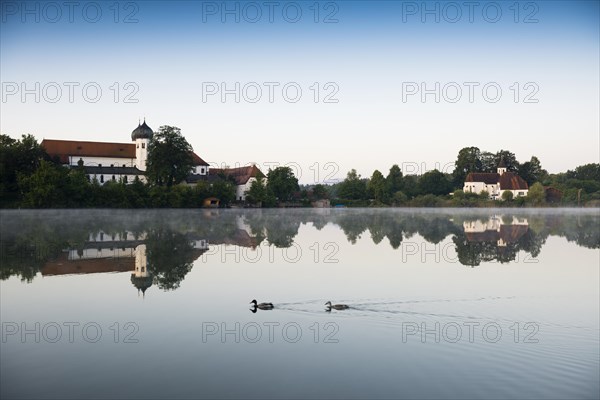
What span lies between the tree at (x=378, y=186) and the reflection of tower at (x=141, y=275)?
92.9m

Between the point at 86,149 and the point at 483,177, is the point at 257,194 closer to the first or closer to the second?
the point at 86,149

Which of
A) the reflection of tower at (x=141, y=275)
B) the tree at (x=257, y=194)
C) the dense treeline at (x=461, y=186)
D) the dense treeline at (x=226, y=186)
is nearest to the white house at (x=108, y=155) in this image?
the dense treeline at (x=226, y=186)

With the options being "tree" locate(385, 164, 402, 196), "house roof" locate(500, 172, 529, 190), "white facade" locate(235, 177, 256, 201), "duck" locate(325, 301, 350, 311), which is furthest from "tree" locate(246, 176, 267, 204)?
"duck" locate(325, 301, 350, 311)

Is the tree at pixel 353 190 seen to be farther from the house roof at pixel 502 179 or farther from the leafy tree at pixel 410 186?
the house roof at pixel 502 179

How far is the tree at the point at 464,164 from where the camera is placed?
132375mm

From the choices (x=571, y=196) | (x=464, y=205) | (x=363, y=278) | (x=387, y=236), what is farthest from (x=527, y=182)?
(x=363, y=278)

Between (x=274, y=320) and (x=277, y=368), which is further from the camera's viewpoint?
(x=274, y=320)

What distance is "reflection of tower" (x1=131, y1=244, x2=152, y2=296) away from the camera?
15695 millimetres

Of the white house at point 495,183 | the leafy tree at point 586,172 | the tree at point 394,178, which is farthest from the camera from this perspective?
the leafy tree at point 586,172

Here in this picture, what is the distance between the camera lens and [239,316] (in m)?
12.2

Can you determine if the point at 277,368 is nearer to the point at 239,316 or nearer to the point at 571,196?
the point at 239,316

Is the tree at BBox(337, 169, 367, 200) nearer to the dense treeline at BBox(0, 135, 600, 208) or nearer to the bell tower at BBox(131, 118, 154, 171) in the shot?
the dense treeline at BBox(0, 135, 600, 208)

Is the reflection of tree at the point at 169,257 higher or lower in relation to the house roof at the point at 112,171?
lower

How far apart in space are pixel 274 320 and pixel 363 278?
243 inches
